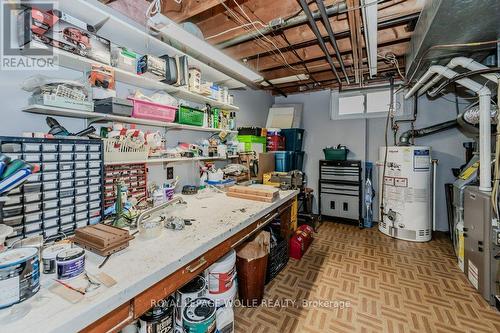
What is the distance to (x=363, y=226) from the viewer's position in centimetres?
380

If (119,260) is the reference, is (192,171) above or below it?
above

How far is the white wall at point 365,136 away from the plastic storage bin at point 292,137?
44 cm

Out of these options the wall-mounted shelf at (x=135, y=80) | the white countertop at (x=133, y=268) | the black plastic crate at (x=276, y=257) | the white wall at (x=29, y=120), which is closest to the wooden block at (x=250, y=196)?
the white countertop at (x=133, y=268)

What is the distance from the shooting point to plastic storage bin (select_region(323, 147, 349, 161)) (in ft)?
12.9

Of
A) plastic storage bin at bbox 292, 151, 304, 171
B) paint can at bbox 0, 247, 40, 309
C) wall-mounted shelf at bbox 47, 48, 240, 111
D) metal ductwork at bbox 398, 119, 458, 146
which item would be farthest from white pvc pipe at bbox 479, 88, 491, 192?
paint can at bbox 0, 247, 40, 309

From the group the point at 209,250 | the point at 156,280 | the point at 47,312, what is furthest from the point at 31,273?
the point at 209,250

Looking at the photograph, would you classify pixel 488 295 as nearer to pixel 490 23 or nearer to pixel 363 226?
pixel 363 226

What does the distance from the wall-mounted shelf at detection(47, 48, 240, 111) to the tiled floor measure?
201 centimetres

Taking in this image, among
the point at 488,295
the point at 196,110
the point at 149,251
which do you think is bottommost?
the point at 488,295

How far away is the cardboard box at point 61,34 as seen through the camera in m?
1.15

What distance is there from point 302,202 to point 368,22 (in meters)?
2.68

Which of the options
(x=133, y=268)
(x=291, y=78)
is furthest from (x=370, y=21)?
(x=133, y=268)

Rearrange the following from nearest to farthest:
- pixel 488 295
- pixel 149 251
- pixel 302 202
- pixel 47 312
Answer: pixel 47 312, pixel 149 251, pixel 488 295, pixel 302 202

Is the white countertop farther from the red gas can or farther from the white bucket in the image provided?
the red gas can
